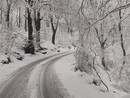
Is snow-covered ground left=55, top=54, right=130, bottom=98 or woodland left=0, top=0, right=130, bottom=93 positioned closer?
woodland left=0, top=0, right=130, bottom=93

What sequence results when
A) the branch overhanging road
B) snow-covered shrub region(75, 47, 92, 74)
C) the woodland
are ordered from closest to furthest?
the woodland → the branch overhanging road → snow-covered shrub region(75, 47, 92, 74)

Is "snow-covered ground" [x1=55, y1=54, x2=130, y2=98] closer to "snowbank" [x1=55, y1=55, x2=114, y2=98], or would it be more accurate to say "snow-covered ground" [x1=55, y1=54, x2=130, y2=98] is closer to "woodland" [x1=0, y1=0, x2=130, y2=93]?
"snowbank" [x1=55, y1=55, x2=114, y2=98]

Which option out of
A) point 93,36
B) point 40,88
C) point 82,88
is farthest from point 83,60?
point 93,36

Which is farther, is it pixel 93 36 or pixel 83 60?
pixel 83 60

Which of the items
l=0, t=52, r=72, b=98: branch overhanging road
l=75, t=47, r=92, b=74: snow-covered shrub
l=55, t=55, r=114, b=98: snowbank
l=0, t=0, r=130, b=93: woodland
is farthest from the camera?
l=75, t=47, r=92, b=74: snow-covered shrub

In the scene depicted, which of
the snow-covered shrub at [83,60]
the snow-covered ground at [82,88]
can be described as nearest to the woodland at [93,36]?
the snow-covered shrub at [83,60]

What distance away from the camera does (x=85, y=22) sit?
6.76 m

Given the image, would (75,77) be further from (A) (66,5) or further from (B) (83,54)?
(A) (66,5)

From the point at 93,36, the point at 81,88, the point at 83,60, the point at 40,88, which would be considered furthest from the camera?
the point at 83,60

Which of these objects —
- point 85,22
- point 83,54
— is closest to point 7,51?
point 83,54

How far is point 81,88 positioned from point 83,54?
14.2 feet

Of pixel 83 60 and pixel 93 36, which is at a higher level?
pixel 93 36

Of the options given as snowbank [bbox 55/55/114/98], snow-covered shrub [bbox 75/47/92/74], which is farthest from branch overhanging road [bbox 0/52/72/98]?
snow-covered shrub [bbox 75/47/92/74]

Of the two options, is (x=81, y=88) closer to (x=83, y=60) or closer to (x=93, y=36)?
(x=93, y=36)
